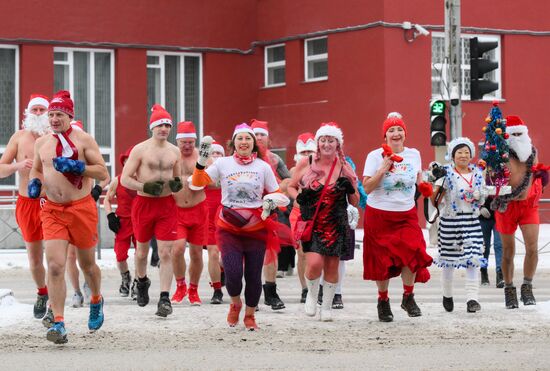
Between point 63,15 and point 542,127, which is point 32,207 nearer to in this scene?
point 63,15

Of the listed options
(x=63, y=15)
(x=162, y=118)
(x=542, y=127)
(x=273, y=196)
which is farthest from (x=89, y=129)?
(x=273, y=196)

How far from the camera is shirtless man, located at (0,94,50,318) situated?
12.3 metres

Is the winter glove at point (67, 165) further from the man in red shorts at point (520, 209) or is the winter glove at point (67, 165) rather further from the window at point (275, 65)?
the window at point (275, 65)

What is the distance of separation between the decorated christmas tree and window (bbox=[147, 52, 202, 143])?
2026cm

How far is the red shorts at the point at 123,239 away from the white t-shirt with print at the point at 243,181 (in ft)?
10.8

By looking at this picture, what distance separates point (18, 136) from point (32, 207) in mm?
734

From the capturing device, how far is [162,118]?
13492 mm

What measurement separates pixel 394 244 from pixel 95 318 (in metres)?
2.96

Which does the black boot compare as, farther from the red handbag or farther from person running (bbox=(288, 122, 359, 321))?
the red handbag

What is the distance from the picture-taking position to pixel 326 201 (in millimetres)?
12172

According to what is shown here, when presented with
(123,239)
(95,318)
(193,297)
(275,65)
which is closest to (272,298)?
(193,297)

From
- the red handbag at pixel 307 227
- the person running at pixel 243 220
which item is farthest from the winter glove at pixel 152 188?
the red handbag at pixel 307 227

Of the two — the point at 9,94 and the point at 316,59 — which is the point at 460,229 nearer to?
the point at 316,59

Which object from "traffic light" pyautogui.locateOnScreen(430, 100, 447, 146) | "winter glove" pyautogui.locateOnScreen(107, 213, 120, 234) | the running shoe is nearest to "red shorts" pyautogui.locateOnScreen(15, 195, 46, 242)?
the running shoe
